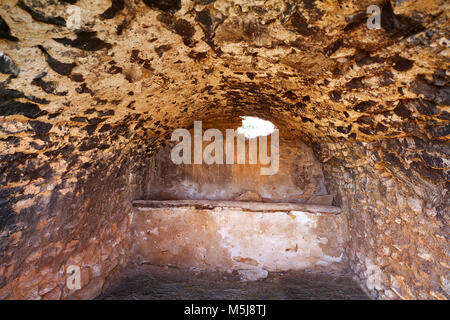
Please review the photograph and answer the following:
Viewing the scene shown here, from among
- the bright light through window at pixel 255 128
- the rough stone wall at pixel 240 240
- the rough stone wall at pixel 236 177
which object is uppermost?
the bright light through window at pixel 255 128

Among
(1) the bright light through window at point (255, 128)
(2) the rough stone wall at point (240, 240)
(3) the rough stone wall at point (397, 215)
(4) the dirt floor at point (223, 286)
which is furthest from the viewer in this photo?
(1) the bright light through window at point (255, 128)

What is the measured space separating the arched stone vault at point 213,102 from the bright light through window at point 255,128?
37.1 inches

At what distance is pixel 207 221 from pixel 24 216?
1986mm

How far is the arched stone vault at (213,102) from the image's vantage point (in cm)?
124

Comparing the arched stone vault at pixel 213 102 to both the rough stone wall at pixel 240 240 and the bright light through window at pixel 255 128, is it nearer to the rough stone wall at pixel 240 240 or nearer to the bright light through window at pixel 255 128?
the rough stone wall at pixel 240 240

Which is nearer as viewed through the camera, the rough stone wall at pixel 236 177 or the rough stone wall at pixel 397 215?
the rough stone wall at pixel 397 215

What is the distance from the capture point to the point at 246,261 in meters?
3.25

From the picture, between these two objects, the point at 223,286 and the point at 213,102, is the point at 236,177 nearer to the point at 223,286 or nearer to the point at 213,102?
the point at 213,102

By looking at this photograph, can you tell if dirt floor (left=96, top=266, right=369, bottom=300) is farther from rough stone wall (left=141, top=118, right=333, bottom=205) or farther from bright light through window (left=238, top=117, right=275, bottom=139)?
bright light through window (left=238, top=117, right=275, bottom=139)

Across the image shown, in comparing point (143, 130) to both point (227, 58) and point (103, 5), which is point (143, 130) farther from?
point (103, 5)

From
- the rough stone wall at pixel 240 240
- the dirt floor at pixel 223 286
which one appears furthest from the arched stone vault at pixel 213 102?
the rough stone wall at pixel 240 240

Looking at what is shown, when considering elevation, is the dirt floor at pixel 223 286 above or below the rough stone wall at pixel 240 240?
below

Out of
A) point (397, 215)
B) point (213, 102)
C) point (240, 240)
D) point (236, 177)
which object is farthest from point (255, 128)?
point (397, 215)
